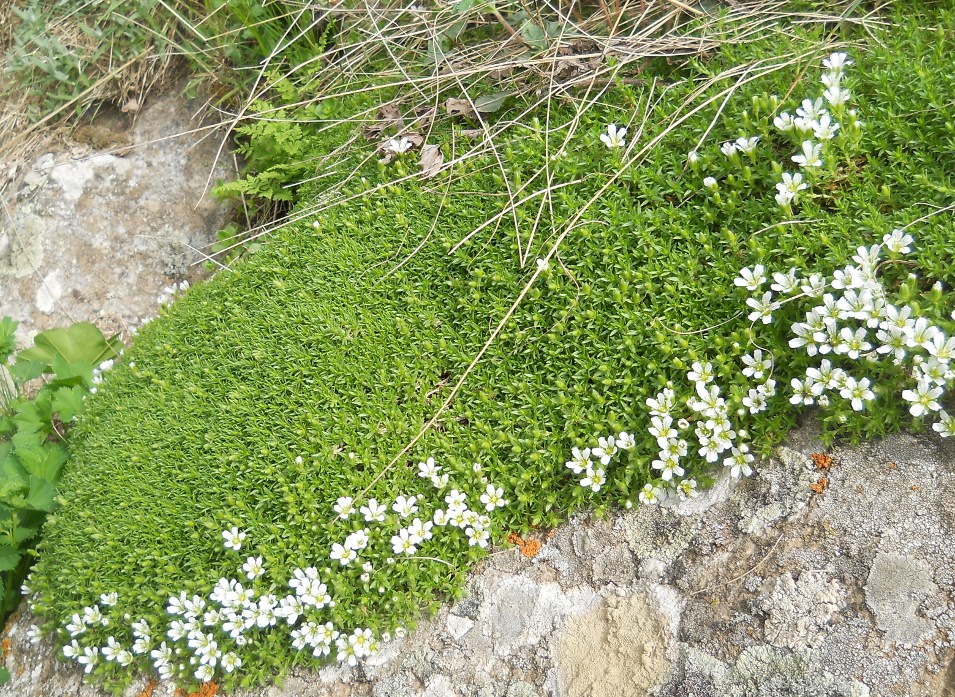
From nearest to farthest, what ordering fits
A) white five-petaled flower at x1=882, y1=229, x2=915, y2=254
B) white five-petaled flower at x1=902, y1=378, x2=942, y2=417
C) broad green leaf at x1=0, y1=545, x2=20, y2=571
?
white five-petaled flower at x1=902, y1=378, x2=942, y2=417 < white five-petaled flower at x1=882, y1=229, x2=915, y2=254 < broad green leaf at x1=0, y1=545, x2=20, y2=571

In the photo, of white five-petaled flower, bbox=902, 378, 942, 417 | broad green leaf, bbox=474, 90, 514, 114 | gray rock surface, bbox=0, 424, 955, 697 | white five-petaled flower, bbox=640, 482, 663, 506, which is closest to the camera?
gray rock surface, bbox=0, 424, 955, 697

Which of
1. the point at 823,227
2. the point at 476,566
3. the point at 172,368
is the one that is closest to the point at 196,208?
the point at 172,368

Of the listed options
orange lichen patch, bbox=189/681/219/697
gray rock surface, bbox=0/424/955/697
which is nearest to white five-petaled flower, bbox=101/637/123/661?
gray rock surface, bbox=0/424/955/697

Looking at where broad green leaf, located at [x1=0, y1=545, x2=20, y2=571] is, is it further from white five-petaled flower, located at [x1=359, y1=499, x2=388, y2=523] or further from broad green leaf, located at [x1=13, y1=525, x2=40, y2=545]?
white five-petaled flower, located at [x1=359, y1=499, x2=388, y2=523]

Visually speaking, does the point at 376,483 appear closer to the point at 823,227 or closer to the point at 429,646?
the point at 429,646

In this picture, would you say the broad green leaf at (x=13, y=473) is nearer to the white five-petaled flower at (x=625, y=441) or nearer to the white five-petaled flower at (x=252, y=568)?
the white five-petaled flower at (x=252, y=568)

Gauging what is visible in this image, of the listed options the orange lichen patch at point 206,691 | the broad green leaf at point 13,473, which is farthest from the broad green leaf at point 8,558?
the orange lichen patch at point 206,691
